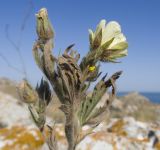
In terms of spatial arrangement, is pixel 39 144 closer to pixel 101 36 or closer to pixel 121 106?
pixel 101 36

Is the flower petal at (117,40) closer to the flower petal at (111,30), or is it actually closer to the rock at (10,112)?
the flower petal at (111,30)

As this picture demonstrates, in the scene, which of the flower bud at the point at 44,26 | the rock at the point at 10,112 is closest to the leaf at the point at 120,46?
the flower bud at the point at 44,26

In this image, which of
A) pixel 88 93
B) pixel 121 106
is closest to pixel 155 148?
pixel 88 93

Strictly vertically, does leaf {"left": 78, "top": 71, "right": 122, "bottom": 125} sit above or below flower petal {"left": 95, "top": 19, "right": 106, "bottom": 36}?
below

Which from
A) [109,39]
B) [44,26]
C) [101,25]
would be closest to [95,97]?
[109,39]

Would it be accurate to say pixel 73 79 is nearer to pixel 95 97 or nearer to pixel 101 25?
pixel 95 97

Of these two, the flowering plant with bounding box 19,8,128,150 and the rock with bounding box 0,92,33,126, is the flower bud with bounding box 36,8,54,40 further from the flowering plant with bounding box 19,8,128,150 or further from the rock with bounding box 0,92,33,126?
the rock with bounding box 0,92,33,126

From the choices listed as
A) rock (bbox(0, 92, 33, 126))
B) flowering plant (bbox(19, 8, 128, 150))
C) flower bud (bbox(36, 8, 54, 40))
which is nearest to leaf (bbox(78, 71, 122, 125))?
flowering plant (bbox(19, 8, 128, 150))

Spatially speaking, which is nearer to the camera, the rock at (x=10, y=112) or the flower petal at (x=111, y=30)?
the flower petal at (x=111, y=30)
